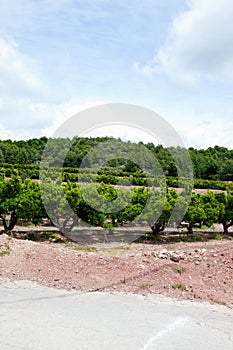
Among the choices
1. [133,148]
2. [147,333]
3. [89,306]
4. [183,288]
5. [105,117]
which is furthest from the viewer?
[133,148]

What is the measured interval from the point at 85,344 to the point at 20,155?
5425 centimetres

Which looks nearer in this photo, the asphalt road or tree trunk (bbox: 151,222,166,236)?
the asphalt road

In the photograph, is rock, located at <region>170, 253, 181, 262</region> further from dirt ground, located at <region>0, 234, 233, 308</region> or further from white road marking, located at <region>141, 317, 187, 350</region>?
white road marking, located at <region>141, 317, 187, 350</region>

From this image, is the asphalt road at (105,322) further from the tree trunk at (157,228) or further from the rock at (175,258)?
the tree trunk at (157,228)

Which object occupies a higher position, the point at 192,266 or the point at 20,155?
the point at 20,155

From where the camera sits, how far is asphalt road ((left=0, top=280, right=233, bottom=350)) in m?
4.32

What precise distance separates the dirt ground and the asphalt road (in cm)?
34

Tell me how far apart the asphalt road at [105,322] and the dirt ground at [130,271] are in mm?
337

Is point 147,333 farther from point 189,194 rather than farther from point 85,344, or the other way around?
point 189,194

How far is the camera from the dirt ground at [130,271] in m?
6.32

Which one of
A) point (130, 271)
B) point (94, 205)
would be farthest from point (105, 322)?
point (94, 205)

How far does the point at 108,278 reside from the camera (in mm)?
6770

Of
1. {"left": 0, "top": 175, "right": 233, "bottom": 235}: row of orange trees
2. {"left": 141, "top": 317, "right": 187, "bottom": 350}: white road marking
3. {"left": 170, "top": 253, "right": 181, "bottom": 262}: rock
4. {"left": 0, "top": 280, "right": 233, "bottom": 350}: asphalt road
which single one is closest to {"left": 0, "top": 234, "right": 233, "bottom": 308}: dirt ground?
{"left": 170, "top": 253, "right": 181, "bottom": 262}: rock

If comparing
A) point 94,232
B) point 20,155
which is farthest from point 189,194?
point 20,155
